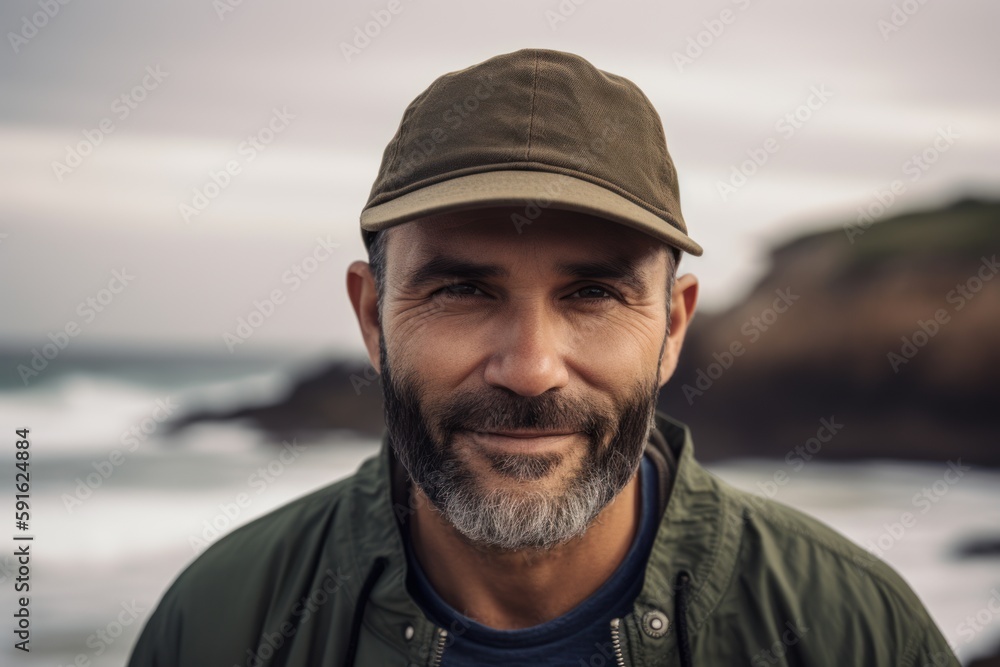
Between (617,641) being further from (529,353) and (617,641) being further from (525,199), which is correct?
(525,199)

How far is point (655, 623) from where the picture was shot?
5.78ft

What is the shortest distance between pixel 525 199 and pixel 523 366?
1.05ft

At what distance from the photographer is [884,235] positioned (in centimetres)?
683

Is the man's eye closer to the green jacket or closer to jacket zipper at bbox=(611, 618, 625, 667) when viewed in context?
the green jacket

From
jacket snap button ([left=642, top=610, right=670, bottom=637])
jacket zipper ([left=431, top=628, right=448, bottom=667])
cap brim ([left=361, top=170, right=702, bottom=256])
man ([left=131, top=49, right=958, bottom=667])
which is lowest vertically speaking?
jacket zipper ([left=431, top=628, right=448, bottom=667])

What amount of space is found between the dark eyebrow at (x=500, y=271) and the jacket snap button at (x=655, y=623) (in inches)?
27.1

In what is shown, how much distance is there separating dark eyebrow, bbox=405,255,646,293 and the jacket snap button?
0.69 m

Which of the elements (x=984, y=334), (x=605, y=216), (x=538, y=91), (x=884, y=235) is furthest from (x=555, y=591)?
(x=884, y=235)

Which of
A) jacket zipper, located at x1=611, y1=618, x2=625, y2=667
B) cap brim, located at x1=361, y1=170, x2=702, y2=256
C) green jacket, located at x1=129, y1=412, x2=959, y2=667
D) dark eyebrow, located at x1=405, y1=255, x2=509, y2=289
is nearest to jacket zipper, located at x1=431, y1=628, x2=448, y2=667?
green jacket, located at x1=129, y1=412, x2=959, y2=667

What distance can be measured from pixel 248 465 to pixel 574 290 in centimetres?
626

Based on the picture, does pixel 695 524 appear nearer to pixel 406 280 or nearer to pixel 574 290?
pixel 574 290

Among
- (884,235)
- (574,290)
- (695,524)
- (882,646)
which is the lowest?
(882,646)

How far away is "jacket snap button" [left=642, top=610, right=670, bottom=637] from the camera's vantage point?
1756mm

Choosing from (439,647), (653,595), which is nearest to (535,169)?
(653,595)
